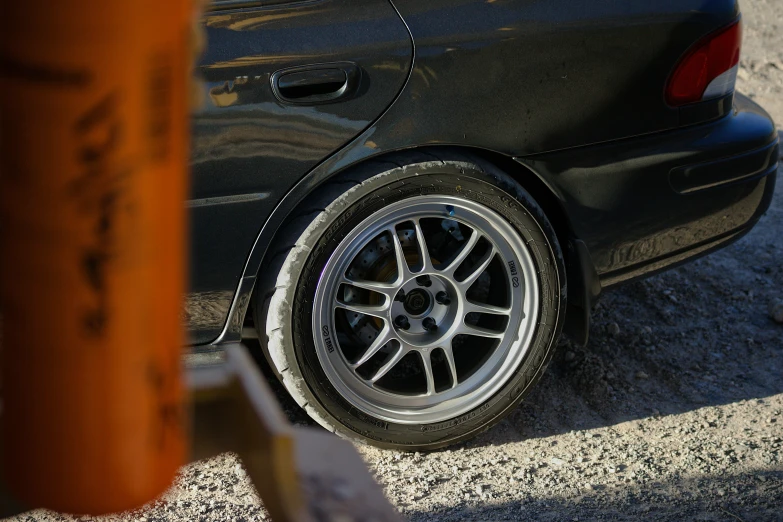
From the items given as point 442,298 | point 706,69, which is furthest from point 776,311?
point 442,298

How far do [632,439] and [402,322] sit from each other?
940mm

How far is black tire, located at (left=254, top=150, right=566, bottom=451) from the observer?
8.67 ft

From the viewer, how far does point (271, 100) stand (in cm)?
250

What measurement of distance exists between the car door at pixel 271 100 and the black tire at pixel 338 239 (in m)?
0.11

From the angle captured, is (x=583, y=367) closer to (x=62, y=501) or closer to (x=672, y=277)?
(x=672, y=277)

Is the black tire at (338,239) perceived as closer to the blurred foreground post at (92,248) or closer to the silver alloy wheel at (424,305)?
the silver alloy wheel at (424,305)

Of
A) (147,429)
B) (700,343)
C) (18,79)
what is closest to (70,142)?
(18,79)

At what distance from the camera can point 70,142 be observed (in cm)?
54

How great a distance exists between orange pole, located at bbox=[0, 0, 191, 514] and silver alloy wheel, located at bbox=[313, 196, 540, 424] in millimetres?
2065

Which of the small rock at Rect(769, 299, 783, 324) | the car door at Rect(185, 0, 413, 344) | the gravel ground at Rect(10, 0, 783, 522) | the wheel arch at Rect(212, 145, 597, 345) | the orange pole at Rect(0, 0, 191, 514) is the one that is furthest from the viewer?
the small rock at Rect(769, 299, 783, 324)

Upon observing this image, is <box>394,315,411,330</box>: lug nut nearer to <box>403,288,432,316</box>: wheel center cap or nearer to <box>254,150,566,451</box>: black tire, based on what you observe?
<box>403,288,432,316</box>: wheel center cap

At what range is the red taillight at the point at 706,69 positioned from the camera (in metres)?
2.88

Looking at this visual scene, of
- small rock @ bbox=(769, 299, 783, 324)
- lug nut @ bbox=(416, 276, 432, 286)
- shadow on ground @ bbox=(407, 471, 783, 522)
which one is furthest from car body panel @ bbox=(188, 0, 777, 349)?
small rock @ bbox=(769, 299, 783, 324)

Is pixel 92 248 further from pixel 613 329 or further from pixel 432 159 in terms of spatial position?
pixel 613 329
